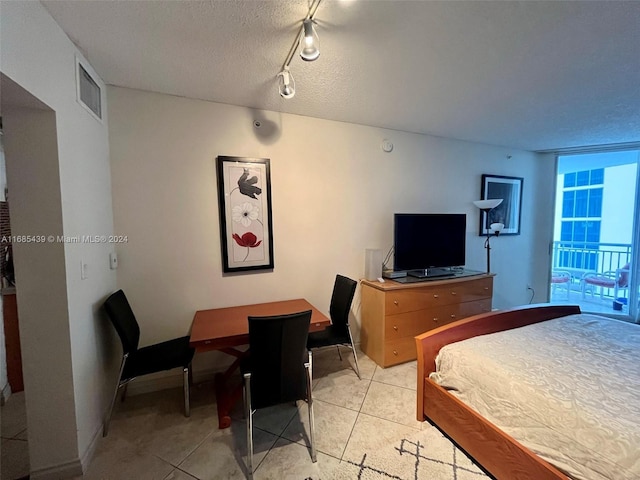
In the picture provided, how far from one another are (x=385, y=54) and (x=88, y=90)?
1998 mm

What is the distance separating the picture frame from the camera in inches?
147

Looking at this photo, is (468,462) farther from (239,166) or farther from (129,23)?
(129,23)

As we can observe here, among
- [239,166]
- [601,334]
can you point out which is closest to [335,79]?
[239,166]

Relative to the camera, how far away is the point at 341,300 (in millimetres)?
2480

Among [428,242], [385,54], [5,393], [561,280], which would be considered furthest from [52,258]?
[561,280]

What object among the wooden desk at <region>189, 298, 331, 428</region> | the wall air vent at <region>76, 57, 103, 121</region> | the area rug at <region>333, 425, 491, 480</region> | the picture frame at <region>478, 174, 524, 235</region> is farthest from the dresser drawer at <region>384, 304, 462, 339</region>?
the wall air vent at <region>76, 57, 103, 121</region>

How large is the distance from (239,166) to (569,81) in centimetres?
276

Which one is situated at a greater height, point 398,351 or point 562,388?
point 562,388

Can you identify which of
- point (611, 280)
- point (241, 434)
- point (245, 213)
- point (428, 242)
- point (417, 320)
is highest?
point (245, 213)

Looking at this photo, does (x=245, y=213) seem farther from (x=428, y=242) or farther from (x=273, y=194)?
(x=428, y=242)

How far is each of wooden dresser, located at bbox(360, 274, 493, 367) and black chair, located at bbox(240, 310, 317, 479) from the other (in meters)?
1.22

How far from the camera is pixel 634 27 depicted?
143cm

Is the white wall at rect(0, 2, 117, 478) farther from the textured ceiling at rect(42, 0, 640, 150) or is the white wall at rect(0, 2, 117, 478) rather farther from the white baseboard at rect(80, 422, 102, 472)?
the textured ceiling at rect(42, 0, 640, 150)

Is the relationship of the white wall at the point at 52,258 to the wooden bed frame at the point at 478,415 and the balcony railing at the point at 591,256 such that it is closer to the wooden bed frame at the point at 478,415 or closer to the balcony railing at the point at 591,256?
the wooden bed frame at the point at 478,415
